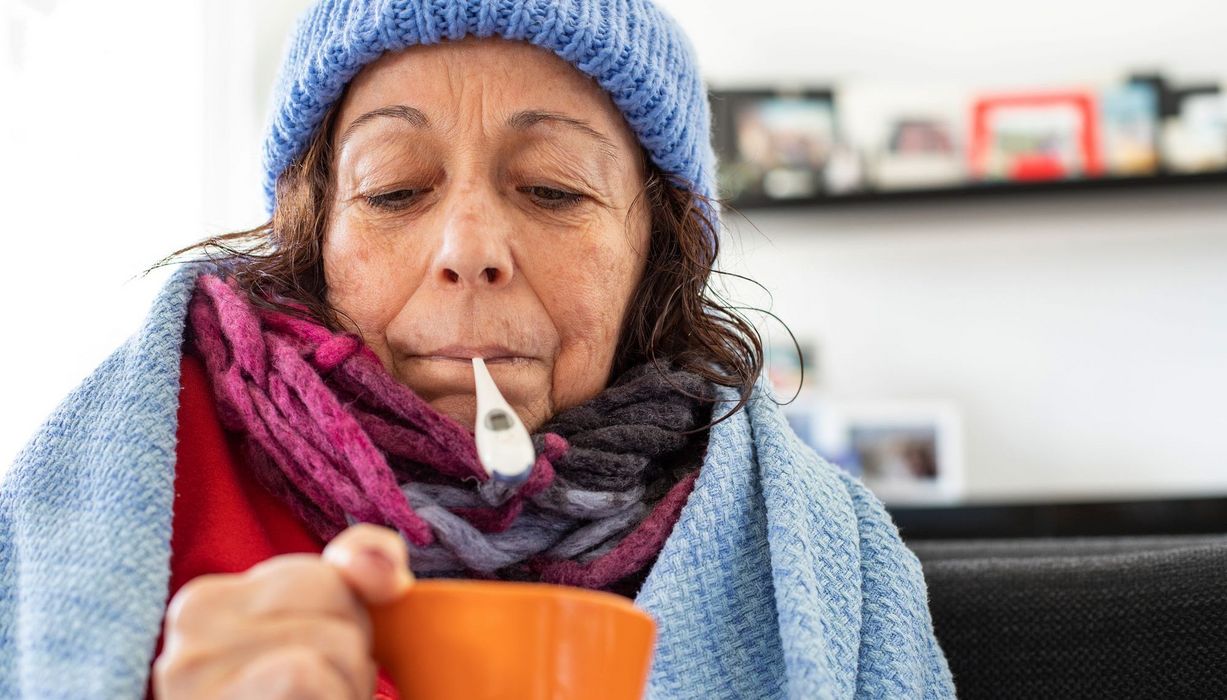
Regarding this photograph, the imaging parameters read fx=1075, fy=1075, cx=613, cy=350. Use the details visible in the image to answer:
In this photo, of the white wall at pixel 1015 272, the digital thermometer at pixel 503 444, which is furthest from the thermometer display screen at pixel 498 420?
the white wall at pixel 1015 272

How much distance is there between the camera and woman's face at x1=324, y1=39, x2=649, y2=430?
0.77m

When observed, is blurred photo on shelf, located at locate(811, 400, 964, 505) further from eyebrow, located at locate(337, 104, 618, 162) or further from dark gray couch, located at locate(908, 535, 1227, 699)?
eyebrow, located at locate(337, 104, 618, 162)

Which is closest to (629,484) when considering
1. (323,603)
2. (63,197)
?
(323,603)

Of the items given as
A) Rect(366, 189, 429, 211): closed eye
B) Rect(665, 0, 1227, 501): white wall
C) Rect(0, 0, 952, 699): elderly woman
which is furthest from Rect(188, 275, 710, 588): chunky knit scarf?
Rect(665, 0, 1227, 501): white wall

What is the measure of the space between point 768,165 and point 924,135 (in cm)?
35

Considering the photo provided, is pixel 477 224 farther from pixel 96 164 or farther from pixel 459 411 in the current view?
pixel 96 164

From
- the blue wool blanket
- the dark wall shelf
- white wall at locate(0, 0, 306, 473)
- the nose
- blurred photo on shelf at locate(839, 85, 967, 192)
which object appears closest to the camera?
the blue wool blanket

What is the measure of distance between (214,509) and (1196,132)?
7.37ft

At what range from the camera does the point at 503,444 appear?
64 cm

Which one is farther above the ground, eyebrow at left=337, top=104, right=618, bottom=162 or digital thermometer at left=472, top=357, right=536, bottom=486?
eyebrow at left=337, top=104, right=618, bottom=162

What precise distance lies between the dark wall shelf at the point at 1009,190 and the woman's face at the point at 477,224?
1.45 meters

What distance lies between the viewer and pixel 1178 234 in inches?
90.8

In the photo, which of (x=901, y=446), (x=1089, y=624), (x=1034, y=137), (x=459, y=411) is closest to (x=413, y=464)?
(x=459, y=411)

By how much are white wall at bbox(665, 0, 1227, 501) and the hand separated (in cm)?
184
